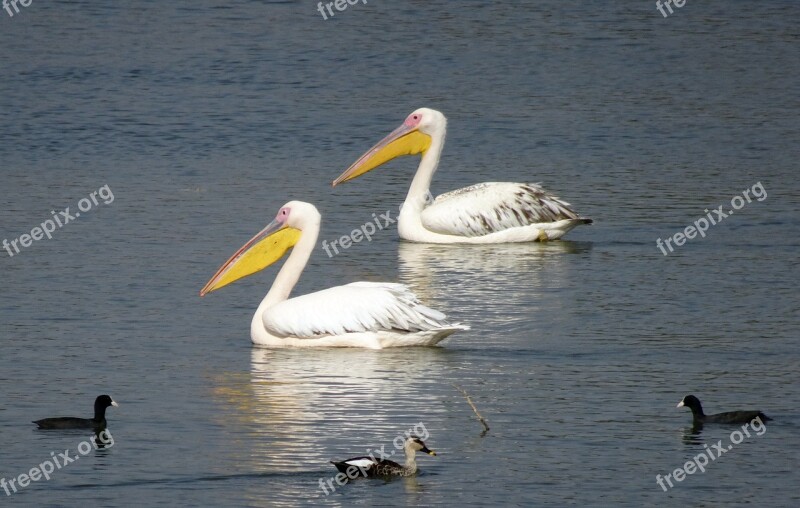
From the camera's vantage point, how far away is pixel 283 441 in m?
7.73

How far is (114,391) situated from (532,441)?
2105 millimetres

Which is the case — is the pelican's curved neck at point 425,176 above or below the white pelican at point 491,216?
above

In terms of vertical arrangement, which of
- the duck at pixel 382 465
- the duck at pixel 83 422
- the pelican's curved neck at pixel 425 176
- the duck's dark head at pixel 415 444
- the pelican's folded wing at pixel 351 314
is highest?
the pelican's curved neck at pixel 425 176

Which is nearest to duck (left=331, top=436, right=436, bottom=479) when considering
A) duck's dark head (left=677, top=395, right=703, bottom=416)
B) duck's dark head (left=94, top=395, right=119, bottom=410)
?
duck's dark head (left=94, top=395, right=119, bottom=410)

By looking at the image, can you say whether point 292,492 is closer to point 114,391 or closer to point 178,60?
point 114,391

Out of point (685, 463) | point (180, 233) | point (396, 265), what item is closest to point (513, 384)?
point (685, 463)

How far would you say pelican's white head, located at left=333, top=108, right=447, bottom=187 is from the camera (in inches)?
555

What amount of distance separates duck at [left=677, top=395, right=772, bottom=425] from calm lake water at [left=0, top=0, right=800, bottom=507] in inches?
2.3

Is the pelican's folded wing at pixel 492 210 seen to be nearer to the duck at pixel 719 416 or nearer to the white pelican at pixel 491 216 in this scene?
the white pelican at pixel 491 216

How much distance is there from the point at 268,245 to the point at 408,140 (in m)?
3.86

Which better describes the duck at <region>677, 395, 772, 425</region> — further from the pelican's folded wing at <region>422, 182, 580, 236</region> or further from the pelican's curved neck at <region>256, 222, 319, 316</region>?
the pelican's folded wing at <region>422, 182, 580, 236</region>

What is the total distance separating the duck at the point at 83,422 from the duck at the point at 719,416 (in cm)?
259

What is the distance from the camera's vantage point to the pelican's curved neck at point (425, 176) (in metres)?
13.6

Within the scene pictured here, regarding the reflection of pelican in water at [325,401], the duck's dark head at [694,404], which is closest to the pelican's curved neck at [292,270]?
the reflection of pelican in water at [325,401]
